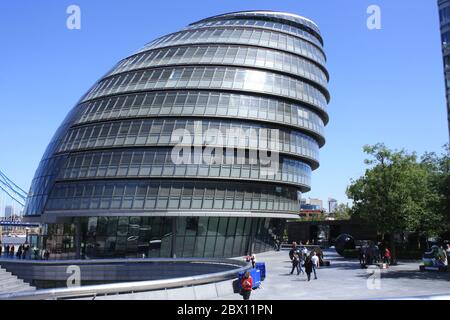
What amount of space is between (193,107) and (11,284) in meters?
26.7

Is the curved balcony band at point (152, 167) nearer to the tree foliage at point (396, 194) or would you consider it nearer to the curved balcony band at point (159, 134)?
the curved balcony band at point (159, 134)

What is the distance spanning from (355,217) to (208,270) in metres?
45.8

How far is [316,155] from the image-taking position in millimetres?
62562

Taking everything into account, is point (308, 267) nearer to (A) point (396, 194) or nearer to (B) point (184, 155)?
(A) point (396, 194)

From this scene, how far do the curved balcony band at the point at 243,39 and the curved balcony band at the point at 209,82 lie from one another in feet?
17.8

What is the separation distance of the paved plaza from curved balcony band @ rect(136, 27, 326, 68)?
34.7 m

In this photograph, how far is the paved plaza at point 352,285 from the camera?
73.2 ft

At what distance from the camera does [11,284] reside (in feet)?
113

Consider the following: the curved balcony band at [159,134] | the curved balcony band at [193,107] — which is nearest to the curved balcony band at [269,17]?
the curved balcony band at [193,107]

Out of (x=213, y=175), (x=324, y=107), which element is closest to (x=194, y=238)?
(x=213, y=175)

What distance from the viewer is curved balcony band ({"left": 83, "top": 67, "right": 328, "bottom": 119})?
5412 centimetres

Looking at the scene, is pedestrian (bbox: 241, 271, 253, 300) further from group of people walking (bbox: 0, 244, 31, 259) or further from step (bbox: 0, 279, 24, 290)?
group of people walking (bbox: 0, 244, 31, 259)

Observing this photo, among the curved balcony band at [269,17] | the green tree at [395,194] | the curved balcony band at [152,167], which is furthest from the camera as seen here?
the curved balcony band at [269,17]
